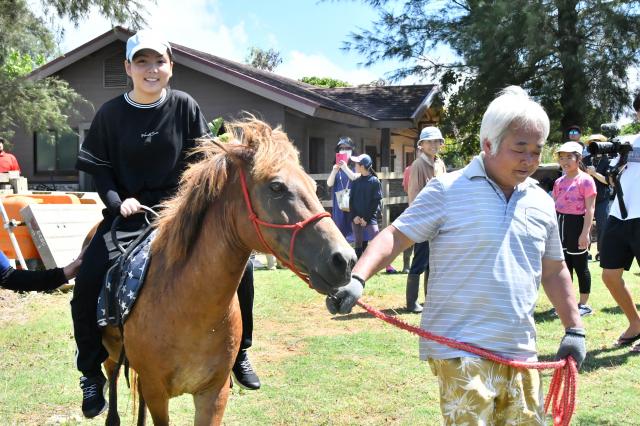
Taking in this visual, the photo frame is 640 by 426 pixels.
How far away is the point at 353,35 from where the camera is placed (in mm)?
21594

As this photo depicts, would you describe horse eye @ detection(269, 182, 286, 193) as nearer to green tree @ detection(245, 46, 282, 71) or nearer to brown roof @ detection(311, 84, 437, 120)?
brown roof @ detection(311, 84, 437, 120)

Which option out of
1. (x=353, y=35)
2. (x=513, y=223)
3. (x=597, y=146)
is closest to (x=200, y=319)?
(x=513, y=223)

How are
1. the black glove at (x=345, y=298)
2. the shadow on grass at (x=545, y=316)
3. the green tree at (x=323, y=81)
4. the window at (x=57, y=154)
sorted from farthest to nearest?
the green tree at (x=323, y=81), the window at (x=57, y=154), the shadow on grass at (x=545, y=316), the black glove at (x=345, y=298)

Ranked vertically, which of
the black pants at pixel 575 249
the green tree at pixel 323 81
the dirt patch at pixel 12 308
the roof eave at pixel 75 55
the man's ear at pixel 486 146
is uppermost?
the green tree at pixel 323 81

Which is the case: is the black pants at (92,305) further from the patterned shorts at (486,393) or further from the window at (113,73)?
the window at (113,73)

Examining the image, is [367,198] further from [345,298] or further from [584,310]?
[345,298]

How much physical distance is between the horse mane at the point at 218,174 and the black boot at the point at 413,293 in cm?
527

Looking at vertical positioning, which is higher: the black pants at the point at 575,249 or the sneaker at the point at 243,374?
the black pants at the point at 575,249

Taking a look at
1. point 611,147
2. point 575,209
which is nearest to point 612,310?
point 575,209

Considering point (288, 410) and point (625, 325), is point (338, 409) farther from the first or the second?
point (625, 325)

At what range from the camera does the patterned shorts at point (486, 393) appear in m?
2.73

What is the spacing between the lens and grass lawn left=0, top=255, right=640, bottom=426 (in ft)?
16.5

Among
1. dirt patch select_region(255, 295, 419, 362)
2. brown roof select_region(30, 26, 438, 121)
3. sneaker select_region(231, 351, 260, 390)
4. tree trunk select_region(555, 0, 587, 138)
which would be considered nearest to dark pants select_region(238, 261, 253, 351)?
sneaker select_region(231, 351, 260, 390)

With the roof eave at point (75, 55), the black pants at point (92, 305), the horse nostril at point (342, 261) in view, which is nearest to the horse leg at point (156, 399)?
the black pants at point (92, 305)
